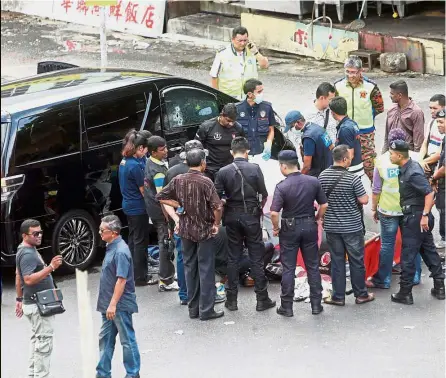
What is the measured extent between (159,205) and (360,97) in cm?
307

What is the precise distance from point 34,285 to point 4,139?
2.47 m

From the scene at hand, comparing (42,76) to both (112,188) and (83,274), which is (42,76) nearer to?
(112,188)

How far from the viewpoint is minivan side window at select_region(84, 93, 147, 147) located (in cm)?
1147

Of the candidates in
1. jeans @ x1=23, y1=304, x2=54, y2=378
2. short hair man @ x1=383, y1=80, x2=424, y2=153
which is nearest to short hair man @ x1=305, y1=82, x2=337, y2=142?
short hair man @ x1=383, y1=80, x2=424, y2=153

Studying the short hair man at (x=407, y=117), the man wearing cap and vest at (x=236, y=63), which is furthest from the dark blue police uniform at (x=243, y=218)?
the man wearing cap and vest at (x=236, y=63)

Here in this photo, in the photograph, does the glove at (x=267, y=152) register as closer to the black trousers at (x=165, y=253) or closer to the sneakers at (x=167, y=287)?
the black trousers at (x=165, y=253)

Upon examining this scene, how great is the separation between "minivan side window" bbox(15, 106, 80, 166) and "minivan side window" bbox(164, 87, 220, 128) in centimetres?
130

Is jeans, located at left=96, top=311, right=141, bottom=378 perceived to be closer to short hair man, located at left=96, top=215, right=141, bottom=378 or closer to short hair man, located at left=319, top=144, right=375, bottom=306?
short hair man, located at left=96, top=215, right=141, bottom=378

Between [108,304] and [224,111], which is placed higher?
[224,111]

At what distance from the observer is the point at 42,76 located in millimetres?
12328

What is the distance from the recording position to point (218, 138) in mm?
11523

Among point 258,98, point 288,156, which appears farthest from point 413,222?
point 258,98

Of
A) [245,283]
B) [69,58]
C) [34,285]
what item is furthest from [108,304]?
[69,58]

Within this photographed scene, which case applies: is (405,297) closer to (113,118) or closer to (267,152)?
(267,152)
